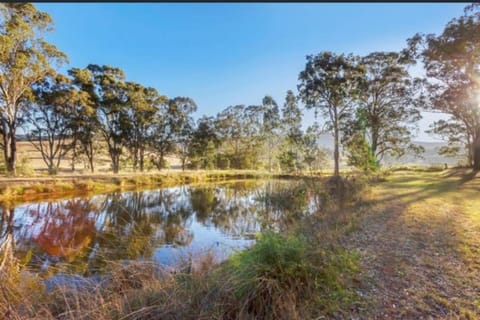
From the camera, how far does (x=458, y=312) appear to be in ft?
7.84

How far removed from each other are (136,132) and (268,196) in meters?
23.4

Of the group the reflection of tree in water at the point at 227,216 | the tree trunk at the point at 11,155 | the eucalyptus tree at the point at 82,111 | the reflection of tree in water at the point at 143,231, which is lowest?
the reflection of tree in water at the point at 227,216

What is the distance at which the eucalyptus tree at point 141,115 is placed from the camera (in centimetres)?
2666

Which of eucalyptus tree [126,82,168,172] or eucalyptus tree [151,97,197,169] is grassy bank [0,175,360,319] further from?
eucalyptus tree [151,97,197,169]

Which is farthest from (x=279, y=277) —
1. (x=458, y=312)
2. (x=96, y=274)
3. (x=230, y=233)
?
(x=230, y=233)

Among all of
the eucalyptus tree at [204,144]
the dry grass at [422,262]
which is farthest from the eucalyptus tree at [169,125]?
the dry grass at [422,262]

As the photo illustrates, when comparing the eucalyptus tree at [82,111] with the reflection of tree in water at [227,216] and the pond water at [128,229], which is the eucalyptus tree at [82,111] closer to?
the pond water at [128,229]

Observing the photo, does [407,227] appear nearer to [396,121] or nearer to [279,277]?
[279,277]

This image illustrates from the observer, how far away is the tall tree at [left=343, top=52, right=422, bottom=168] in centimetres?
2031

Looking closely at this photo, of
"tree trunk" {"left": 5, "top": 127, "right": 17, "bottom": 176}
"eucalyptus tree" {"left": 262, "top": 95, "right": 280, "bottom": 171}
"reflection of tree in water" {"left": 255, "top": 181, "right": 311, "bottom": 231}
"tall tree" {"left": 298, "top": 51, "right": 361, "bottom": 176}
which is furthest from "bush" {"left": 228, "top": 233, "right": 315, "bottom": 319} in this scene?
"eucalyptus tree" {"left": 262, "top": 95, "right": 280, "bottom": 171}

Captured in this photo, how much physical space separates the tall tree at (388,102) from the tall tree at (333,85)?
1121mm

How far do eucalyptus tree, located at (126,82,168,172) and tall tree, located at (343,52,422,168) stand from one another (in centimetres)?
2213

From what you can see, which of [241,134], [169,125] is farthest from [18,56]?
[241,134]

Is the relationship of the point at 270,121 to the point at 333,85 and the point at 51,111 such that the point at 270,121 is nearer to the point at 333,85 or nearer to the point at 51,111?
the point at 333,85
